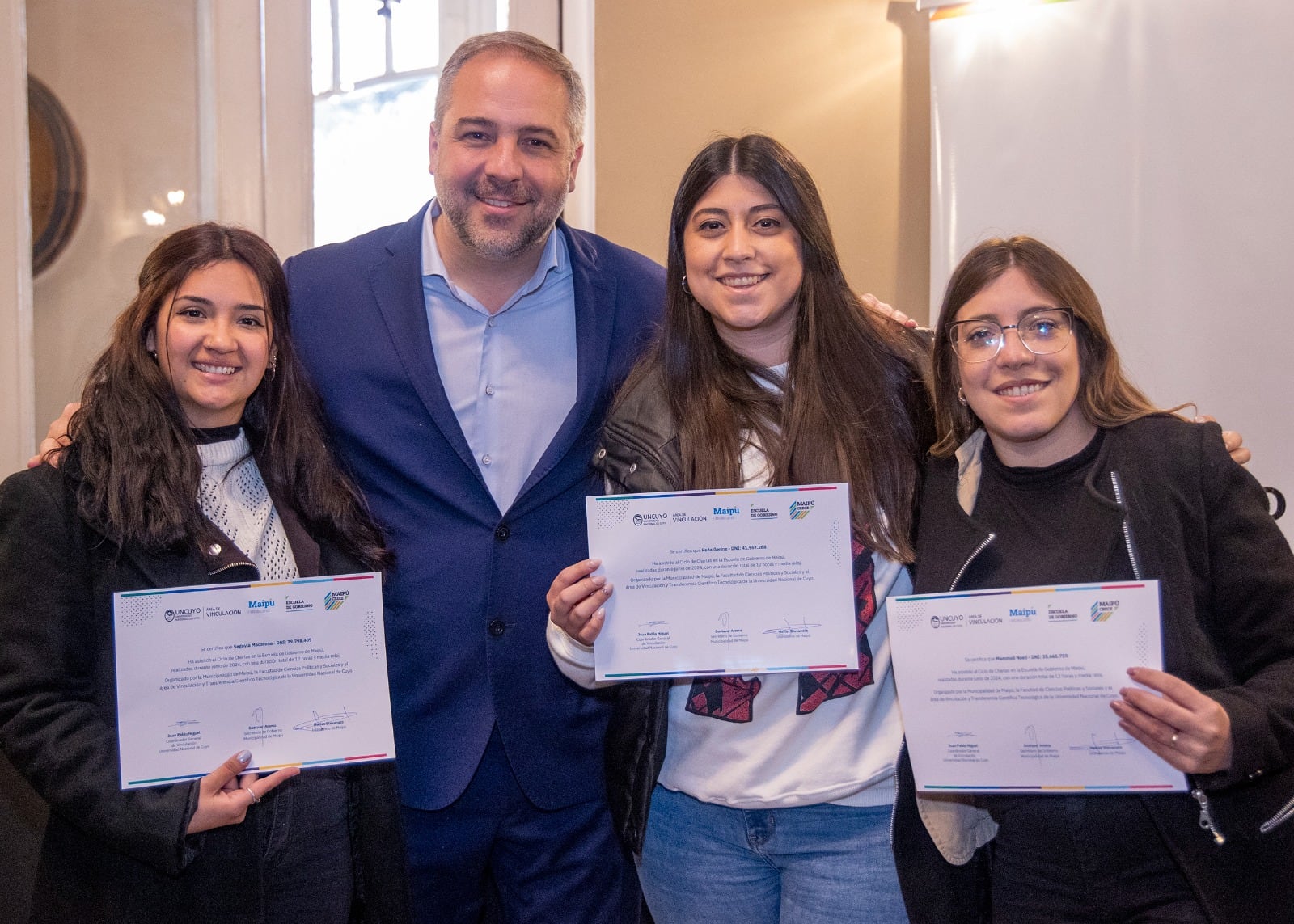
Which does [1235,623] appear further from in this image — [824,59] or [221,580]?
[824,59]

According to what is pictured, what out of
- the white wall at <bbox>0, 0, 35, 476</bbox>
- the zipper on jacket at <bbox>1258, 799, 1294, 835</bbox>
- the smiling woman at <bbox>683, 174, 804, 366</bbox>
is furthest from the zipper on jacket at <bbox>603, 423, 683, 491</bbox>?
the white wall at <bbox>0, 0, 35, 476</bbox>

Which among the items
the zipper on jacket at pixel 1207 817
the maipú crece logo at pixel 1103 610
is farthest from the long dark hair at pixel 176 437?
the zipper on jacket at pixel 1207 817

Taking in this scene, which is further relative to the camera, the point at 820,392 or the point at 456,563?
the point at 456,563

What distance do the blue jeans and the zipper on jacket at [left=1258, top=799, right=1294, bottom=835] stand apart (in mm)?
597

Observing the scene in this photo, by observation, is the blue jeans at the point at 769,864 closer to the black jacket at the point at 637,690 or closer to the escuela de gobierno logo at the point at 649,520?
the black jacket at the point at 637,690

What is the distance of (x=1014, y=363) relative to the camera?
1958mm

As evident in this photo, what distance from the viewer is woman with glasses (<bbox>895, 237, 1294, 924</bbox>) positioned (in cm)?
172

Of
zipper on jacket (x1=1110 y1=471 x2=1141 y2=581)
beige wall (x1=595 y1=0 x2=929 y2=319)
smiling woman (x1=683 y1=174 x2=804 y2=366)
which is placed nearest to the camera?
zipper on jacket (x1=1110 y1=471 x2=1141 y2=581)

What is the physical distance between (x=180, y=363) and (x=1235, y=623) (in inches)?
75.1

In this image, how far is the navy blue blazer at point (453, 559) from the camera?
237 centimetres

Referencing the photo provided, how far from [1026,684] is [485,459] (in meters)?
1.23

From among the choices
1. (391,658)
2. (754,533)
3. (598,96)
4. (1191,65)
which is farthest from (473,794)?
(1191,65)

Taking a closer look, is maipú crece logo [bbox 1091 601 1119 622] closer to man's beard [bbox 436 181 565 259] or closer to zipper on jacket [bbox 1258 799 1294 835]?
zipper on jacket [bbox 1258 799 1294 835]
